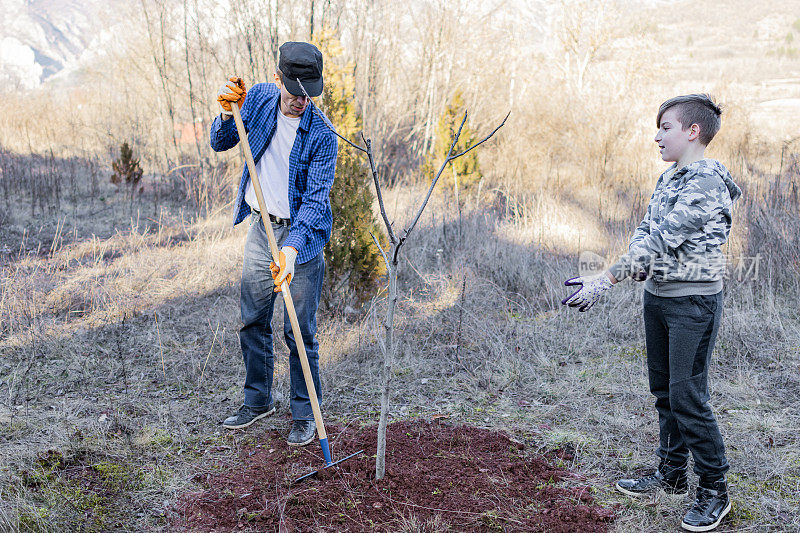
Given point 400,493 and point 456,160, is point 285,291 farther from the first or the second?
point 456,160

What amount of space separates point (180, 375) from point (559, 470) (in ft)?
8.95

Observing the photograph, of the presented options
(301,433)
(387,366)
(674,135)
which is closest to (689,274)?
(674,135)

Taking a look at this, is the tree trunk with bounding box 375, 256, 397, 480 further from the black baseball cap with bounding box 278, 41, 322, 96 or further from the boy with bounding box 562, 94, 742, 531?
the black baseball cap with bounding box 278, 41, 322, 96

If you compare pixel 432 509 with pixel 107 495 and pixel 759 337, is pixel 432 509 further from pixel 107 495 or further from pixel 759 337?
pixel 759 337

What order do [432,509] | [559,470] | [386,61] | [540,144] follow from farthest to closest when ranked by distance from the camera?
[540,144] < [386,61] < [559,470] < [432,509]

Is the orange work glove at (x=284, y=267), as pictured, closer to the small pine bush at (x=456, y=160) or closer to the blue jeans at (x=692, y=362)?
the blue jeans at (x=692, y=362)

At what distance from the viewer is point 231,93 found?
2.71 metres

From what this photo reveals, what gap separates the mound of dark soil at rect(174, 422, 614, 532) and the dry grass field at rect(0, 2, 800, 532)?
12 centimetres

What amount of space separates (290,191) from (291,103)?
437 mm

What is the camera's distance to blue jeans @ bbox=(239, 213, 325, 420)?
2961 millimetres

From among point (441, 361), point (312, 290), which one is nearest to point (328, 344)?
point (441, 361)

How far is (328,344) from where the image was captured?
4.48 metres

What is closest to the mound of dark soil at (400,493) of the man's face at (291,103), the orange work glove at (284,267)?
the orange work glove at (284,267)

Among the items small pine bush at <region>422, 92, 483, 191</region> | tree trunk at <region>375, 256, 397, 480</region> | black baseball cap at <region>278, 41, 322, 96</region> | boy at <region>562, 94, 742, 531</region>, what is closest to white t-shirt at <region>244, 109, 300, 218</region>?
black baseball cap at <region>278, 41, 322, 96</region>
